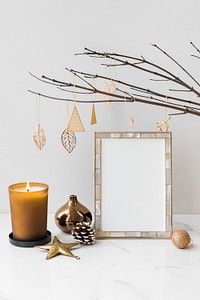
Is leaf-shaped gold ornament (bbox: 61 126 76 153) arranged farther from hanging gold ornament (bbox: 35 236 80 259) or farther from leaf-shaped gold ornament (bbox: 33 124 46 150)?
hanging gold ornament (bbox: 35 236 80 259)

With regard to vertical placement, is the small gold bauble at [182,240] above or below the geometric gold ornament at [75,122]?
below

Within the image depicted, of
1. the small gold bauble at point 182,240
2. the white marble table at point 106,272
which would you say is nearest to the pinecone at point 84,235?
the white marble table at point 106,272

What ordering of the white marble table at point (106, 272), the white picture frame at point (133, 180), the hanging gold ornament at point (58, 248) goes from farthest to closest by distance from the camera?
the white picture frame at point (133, 180)
the hanging gold ornament at point (58, 248)
the white marble table at point (106, 272)

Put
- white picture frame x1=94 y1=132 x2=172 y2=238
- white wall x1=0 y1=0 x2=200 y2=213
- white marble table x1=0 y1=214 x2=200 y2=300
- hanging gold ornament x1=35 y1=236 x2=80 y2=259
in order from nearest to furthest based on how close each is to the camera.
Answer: white marble table x1=0 y1=214 x2=200 y2=300
hanging gold ornament x1=35 y1=236 x2=80 y2=259
white picture frame x1=94 y1=132 x2=172 y2=238
white wall x1=0 y1=0 x2=200 y2=213

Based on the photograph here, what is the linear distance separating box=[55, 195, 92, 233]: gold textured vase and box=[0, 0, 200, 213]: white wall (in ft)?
0.53

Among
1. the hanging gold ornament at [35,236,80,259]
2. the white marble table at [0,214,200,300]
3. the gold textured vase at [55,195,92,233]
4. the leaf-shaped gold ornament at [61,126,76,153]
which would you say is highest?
the leaf-shaped gold ornament at [61,126,76,153]

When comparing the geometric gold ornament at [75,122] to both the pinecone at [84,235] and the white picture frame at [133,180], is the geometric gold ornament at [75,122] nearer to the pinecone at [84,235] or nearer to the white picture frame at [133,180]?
the white picture frame at [133,180]

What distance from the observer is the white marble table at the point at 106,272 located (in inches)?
34.2

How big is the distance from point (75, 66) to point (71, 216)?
42 cm

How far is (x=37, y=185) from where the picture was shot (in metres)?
1.20

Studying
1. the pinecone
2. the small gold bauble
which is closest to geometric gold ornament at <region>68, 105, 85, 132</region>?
the pinecone

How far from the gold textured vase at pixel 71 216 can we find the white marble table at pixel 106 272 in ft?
0.12

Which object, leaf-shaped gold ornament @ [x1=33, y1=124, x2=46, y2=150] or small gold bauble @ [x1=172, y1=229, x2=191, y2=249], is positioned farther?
leaf-shaped gold ornament @ [x1=33, y1=124, x2=46, y2=150]

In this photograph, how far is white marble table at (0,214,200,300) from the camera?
87 cm
